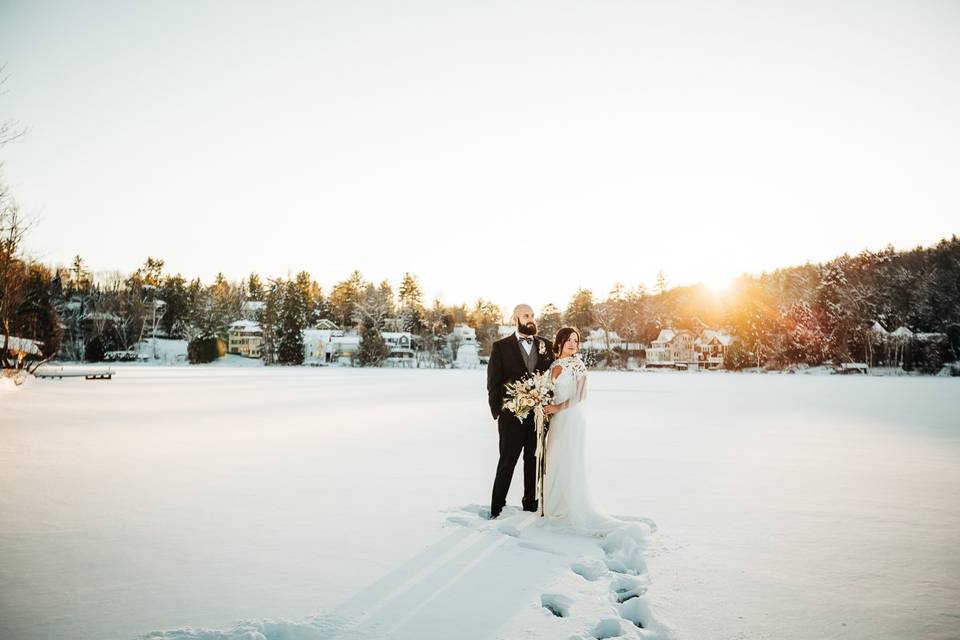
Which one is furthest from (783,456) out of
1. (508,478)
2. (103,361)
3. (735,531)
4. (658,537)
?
(103,361)

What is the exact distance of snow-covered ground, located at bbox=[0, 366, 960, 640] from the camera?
3.69 meters

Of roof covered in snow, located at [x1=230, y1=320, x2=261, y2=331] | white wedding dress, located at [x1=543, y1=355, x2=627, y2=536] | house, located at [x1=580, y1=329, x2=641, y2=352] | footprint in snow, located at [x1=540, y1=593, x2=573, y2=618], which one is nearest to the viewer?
footprint in snow, located at [x1=540, y1=593, x2=573, y2=618]

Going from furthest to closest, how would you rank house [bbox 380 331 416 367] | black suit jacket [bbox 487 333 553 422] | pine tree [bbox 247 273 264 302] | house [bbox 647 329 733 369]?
1. pine tree [bbox 247 273 264 302]
2. house [bbox 380 331 416 367]
3. house [bbox 647 329 733 369]
4. black suit jacket [bbox 487 333 553 422]

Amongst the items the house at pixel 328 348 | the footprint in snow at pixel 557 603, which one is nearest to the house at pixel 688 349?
the house at pixel 328 348

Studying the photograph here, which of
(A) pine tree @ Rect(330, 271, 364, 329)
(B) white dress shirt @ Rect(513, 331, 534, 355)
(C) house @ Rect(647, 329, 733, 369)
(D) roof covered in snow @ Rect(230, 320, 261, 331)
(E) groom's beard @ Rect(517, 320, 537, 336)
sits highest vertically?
(A) pine tree @ Rect(330, 271, 364, 329)

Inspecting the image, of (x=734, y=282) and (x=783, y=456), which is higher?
(x=734, y=282)

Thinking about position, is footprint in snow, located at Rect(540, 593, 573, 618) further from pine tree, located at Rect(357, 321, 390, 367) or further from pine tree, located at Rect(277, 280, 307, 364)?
pine tree, located at Rect(277, 280, 307, 364)

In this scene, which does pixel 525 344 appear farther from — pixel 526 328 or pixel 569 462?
pixel 569 462

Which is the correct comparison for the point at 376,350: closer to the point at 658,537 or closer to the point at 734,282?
the point at 734,282

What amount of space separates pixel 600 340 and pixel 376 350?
158 ft

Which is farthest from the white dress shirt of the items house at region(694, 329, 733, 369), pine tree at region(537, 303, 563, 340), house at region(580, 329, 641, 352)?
house at region(580, 329, 641, 352)

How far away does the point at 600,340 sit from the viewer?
4227 inches

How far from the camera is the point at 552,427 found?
20.2ft

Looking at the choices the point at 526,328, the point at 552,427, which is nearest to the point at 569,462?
the point at 552,427
